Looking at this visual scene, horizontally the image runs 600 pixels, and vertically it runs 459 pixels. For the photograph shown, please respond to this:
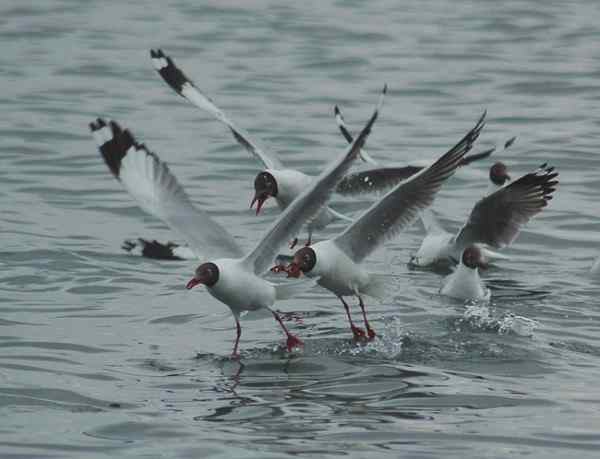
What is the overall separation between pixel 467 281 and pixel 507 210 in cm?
85

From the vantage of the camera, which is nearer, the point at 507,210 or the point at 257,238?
the point at 507,210

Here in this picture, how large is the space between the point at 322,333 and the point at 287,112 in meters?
9.41

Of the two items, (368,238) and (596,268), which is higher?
(368,238)

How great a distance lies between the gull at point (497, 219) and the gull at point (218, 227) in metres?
2.35

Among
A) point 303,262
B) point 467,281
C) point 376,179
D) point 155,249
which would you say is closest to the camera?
point 303,262

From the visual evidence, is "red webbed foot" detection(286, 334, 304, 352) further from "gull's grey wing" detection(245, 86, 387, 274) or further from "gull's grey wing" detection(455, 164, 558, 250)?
"gull's grey wing" detection(455, 164, 558, 250)

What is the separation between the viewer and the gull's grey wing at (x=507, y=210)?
35.8 feet

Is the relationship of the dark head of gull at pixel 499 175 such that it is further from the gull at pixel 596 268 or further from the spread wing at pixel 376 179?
the gull at pixel 596 268

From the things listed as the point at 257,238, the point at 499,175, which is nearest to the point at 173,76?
the point at 257,238

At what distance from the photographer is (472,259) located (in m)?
10.7

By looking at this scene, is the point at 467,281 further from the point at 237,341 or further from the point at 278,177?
the point at 237,341

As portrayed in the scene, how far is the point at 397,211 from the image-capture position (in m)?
9.28

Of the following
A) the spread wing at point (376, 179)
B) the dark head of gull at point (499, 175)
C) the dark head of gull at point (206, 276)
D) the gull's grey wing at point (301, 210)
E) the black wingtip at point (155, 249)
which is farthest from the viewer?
the dark head of gull at point (499, 175)

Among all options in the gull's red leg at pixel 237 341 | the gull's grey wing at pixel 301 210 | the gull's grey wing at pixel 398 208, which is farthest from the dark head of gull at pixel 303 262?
the gull's red leg at pixel 237 341
